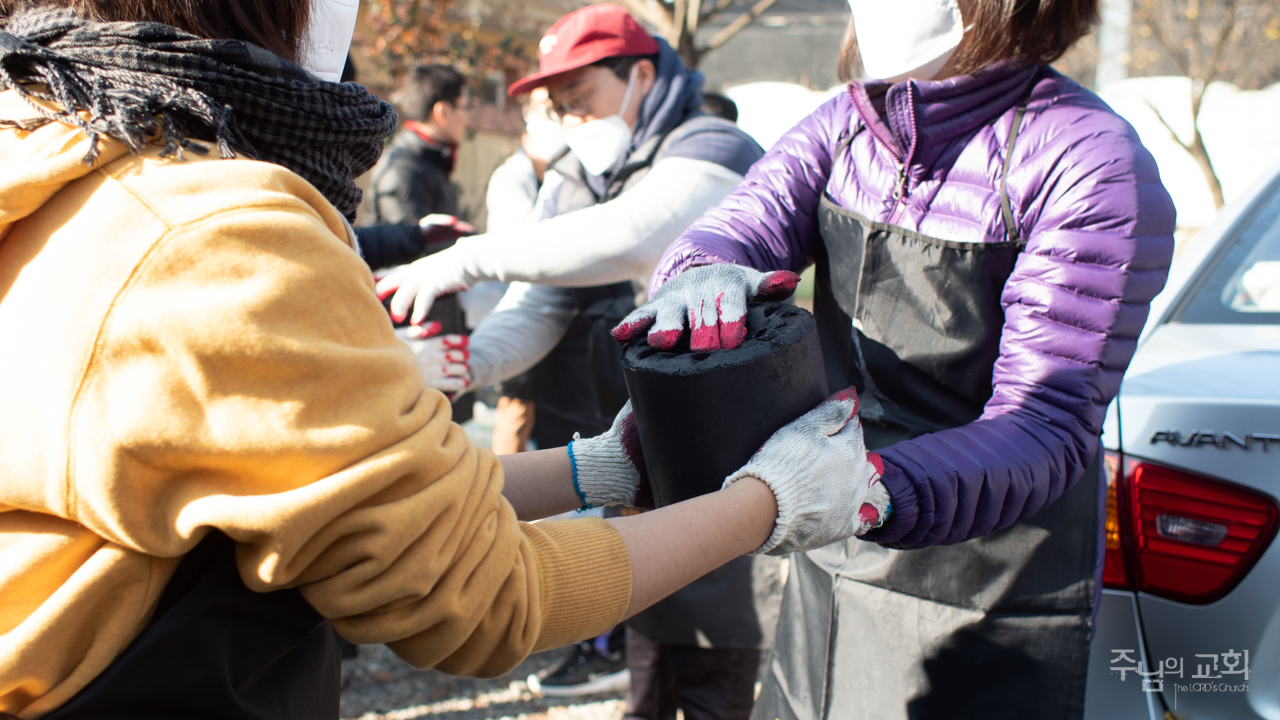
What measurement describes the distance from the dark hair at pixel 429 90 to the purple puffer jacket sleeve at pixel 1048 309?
430 centimetres

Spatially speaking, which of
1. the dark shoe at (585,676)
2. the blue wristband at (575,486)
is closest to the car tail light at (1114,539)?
the blue wristband at (575,486)

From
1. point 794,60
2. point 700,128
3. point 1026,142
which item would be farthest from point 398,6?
point 794,60

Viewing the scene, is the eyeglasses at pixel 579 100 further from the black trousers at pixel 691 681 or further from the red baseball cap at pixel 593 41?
the black trousers at pixel 691 681

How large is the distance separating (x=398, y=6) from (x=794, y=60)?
1317 cm

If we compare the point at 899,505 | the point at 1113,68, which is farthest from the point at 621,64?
the point at 1113,68

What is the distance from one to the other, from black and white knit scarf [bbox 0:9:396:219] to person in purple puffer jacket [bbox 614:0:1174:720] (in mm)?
599

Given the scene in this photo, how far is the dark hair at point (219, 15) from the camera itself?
0.93m

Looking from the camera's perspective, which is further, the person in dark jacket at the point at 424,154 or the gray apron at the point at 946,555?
the person in dark jacket at the point at 424,154

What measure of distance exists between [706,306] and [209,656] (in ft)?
2.63

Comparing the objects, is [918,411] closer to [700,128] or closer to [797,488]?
[797,488]

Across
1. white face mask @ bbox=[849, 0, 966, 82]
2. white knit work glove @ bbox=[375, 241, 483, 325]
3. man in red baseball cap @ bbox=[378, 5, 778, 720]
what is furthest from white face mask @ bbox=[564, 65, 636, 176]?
white face mask @ bbox=[849, 0, 966, 82]

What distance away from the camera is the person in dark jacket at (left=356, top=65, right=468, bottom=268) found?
4.88 metres

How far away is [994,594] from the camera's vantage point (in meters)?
1.53

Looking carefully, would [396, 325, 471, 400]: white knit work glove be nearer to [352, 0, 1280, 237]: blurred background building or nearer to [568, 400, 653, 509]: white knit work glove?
[568, 400, 653, 509]: white knit work glove
